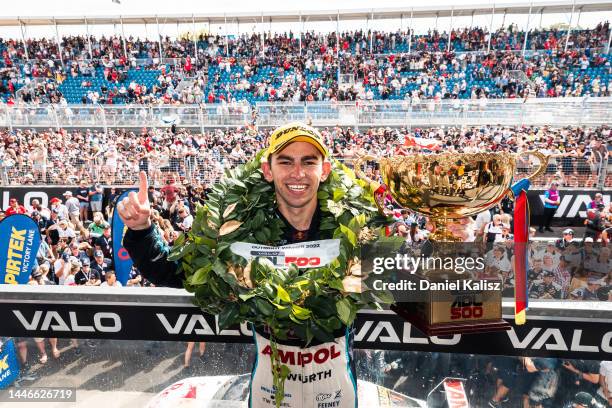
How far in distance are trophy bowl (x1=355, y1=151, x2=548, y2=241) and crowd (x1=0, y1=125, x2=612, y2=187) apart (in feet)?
27.7

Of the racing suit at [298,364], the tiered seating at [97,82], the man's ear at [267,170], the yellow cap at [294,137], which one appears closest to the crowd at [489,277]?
the racing suit at [298,364]

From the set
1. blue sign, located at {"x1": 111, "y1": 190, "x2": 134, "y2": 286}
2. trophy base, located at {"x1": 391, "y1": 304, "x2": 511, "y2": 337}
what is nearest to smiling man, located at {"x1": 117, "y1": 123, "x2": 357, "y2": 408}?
trophy base, located at {"x1": 391, "y1": 304, "x2": 511, "y2": 337}

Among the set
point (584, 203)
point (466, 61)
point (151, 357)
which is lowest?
point (584, 203)

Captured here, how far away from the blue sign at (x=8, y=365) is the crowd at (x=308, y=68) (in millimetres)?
21747

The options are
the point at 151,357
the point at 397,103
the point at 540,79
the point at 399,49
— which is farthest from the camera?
the point at 399,49

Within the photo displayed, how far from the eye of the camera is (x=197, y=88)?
82.1 ft

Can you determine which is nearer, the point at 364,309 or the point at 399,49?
the point at 364,309

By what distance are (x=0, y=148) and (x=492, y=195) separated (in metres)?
16.8

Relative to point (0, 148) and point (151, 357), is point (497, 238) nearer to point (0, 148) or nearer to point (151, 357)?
point (151, 357)

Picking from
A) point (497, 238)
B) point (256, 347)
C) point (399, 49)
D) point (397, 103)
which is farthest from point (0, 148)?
point (399, 49)

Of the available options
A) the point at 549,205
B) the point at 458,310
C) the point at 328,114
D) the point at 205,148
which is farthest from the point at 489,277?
the point at 328,114

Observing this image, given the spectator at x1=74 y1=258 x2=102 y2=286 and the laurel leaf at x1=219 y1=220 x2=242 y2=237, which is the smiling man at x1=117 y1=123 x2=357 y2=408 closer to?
the laurel leaf at x1=219 y1=220 x2=242 y2=237

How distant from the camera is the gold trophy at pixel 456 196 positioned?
1.67 m

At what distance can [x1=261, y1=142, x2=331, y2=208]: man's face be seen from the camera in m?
1.91
